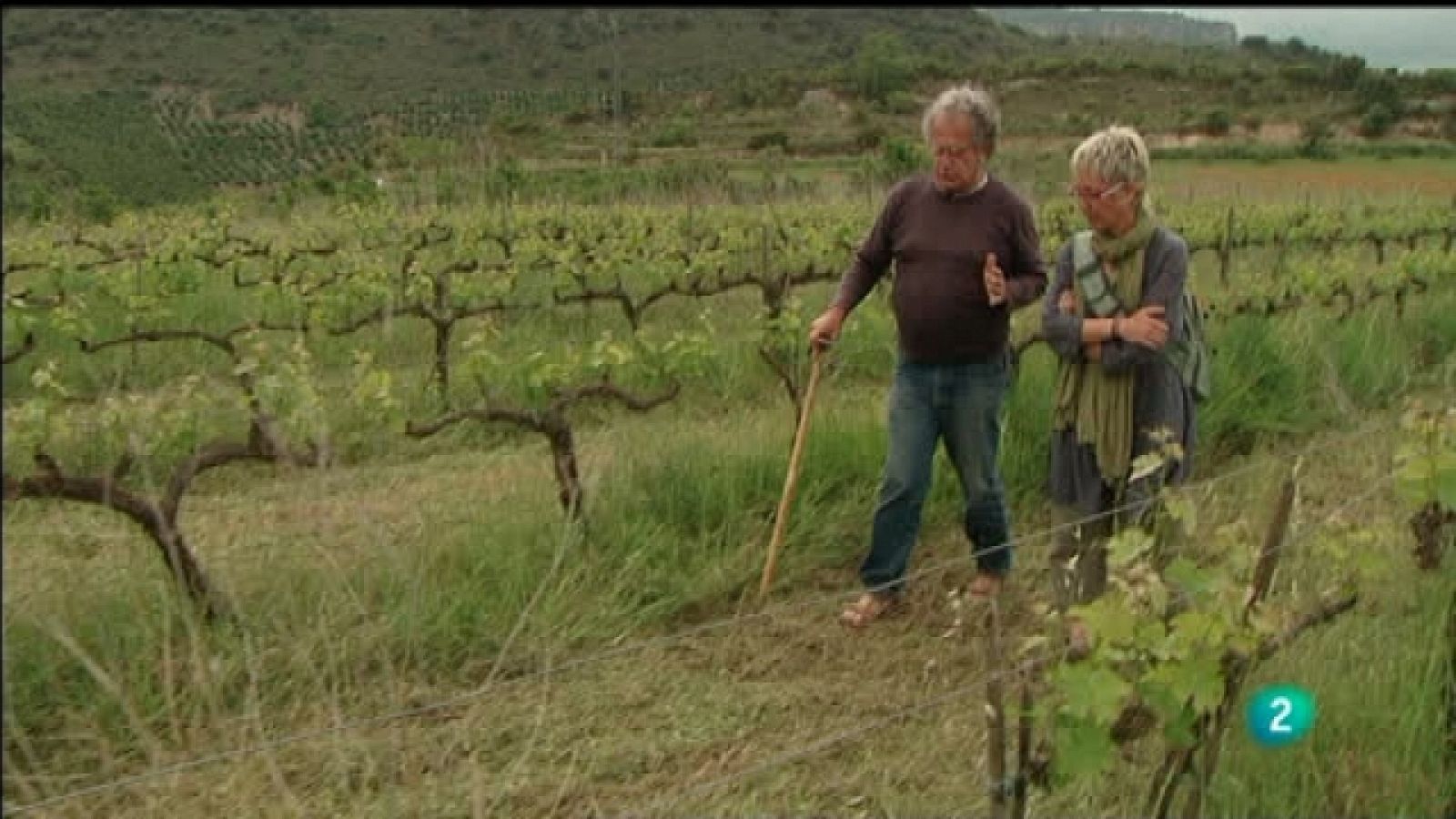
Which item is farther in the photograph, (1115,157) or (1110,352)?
(1110,352)

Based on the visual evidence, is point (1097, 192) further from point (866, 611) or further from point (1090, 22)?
point (1090, 22)

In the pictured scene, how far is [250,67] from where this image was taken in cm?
1709

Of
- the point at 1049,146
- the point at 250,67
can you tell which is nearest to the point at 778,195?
the point at 250,67

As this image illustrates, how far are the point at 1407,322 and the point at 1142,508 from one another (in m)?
5.83

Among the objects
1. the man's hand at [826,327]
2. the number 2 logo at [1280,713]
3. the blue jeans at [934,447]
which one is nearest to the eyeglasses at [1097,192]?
the blue jeans at [934,447]

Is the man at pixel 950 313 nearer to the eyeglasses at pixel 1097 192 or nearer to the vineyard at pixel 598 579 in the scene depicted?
the vineyard at pixel 598 579

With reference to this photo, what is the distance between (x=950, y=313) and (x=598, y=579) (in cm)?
139

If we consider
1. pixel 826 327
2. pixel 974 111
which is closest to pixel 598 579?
pixel 826 327

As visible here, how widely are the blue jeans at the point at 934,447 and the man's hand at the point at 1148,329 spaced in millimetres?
681

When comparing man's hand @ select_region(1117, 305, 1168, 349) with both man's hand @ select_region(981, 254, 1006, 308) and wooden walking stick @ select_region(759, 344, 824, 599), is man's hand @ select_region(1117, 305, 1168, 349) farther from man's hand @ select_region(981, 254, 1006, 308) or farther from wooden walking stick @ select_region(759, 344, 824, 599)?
wooden walking stick @ select_region(759, 344, 824, 599)

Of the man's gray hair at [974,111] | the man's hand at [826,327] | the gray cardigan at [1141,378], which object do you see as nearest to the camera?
the gray cardigan at [1141,378]

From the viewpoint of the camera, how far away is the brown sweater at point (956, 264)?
11.5 ft

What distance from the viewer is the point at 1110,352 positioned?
3.12 meters

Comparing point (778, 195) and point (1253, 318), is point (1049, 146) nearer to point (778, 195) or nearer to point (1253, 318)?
point (778, 195)
